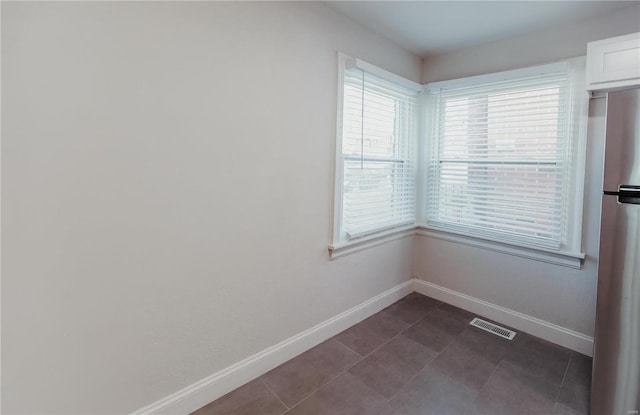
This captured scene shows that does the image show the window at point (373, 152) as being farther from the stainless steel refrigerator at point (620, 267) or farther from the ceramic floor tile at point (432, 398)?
the stainless steel refrigerator at point (620, 267)

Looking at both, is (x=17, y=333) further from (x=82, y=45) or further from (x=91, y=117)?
(x=82, y=45)

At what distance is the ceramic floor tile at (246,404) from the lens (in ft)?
5.92

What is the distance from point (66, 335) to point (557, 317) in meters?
3.35

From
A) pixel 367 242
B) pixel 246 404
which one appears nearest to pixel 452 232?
pixel 367 242

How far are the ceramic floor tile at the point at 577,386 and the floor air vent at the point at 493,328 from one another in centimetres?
42

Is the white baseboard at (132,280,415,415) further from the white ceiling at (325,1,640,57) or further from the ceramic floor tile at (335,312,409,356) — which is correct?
the white ceiling at (325,1,640,57)

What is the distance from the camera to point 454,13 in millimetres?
2367

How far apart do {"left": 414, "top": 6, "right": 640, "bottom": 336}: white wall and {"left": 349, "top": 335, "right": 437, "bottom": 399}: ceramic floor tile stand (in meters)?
1.03

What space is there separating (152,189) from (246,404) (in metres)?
1.36

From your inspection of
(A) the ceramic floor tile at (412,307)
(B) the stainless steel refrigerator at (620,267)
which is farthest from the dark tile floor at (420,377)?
(B) the stainless steel refrigerator at (620,267)

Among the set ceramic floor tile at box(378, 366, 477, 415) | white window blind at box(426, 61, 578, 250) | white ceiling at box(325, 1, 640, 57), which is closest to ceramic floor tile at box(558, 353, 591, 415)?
ceramic floor tile at box(378, 366, 477, 415)

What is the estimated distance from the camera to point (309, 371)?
217 cm

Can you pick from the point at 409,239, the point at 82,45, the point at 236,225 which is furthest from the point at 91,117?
the point at 409,239

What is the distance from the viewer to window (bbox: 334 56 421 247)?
2.55m
